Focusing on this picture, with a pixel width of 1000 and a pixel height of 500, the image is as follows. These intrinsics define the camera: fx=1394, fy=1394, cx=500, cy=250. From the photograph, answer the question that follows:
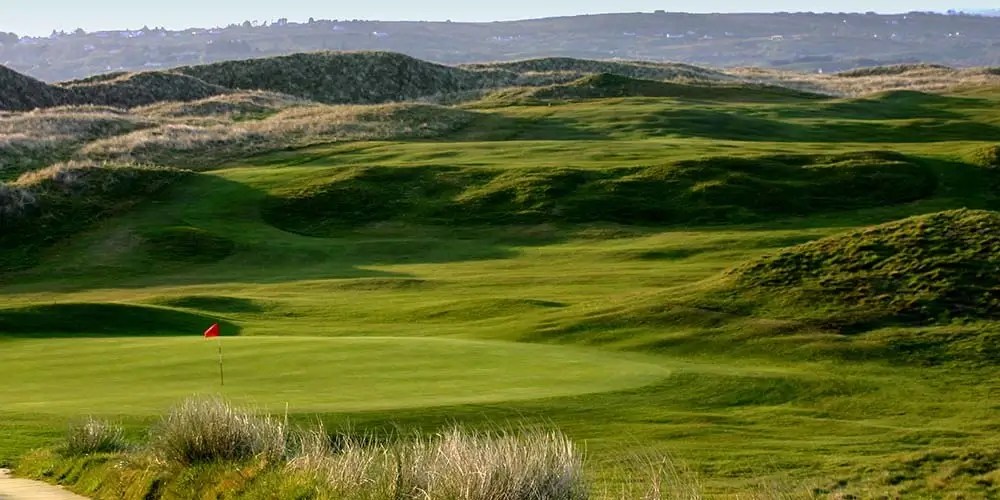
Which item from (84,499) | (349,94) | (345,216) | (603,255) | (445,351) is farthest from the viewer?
(349,94)

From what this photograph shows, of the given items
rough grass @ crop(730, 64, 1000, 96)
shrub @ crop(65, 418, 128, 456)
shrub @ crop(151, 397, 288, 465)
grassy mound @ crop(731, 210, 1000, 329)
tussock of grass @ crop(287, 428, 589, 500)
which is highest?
tussock of grass @ crop(287, 428, 589, 500)

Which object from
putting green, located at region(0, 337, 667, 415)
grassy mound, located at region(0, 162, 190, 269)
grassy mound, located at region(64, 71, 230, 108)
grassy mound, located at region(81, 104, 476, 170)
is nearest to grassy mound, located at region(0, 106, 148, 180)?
grassy mound, located at region(81, 104, 476, 170)

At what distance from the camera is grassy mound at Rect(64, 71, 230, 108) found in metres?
95.6

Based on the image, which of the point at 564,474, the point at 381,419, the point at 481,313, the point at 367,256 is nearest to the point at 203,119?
the point at 367,256

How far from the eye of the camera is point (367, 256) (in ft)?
144

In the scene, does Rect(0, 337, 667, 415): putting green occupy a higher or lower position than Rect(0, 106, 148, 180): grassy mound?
higher

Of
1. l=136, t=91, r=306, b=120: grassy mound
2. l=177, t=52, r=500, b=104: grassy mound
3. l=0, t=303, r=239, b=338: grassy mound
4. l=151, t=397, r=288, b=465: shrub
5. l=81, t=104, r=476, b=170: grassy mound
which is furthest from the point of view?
l=177, t=52, r=500, b=104: grassy mound

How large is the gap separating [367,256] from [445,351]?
915 inches

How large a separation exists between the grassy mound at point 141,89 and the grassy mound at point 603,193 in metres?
46.8

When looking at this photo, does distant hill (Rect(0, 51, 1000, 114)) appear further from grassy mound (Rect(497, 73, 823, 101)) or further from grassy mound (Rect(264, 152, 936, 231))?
grassy mound (Rect(264, 152, 936, 231))

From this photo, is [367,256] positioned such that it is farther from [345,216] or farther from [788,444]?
[788,444]

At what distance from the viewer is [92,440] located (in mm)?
14047

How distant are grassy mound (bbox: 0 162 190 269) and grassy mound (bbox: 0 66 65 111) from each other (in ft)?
128

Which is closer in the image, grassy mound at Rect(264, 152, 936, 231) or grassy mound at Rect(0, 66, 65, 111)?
grassy mound at Rect(264, 152, 936, 231)
